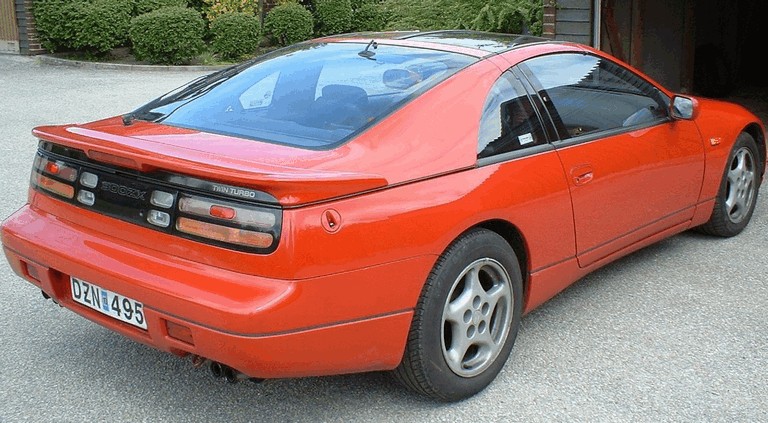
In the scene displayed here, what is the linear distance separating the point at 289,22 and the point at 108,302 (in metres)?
16.1

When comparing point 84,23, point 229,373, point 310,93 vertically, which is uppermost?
point 310,93

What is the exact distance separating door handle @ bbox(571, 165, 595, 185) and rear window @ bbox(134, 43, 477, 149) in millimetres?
702

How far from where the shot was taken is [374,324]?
10.3 feet

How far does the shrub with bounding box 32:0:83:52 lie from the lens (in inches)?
679

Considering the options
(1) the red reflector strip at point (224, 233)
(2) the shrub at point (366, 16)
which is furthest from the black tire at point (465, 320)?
(2) the shrub at point (366, 16)

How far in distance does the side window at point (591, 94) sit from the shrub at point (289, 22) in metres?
14.5

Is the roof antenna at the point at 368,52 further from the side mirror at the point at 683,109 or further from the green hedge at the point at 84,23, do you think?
the green hedge at the point at 84,23

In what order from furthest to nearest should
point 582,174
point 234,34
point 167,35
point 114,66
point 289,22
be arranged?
1. point 289,22
2. point 234,34
3. point 114,66
4. point 167,35
5. point 582,174

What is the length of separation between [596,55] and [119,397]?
9.40 feet

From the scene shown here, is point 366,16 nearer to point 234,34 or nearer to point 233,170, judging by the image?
point 234,34

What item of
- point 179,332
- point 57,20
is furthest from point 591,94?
point 57,20

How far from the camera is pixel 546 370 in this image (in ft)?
12.6

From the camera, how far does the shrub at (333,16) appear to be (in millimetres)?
19719

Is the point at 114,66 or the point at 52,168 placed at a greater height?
the point at 52,168
